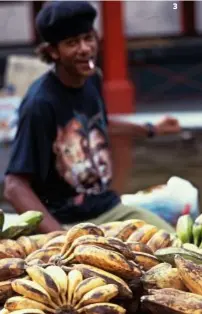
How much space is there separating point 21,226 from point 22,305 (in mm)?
782

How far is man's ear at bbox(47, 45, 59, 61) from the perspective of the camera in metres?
4.59

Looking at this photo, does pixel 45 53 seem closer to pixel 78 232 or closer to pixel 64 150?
pixel 64 150

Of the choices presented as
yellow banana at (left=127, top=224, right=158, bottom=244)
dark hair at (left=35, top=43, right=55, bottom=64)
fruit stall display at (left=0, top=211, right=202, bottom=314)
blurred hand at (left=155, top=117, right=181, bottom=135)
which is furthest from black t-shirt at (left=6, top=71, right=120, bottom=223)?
fruit stall display at (left=0, top=211, right=202, bottom=314)

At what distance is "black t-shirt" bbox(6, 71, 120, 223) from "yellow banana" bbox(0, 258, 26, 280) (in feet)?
4.69

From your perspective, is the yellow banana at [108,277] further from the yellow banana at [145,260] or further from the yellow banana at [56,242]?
the yellow banana at [56,242]

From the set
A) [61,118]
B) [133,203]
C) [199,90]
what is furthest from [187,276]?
[199,90]

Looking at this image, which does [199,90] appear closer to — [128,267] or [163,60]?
[163,60]

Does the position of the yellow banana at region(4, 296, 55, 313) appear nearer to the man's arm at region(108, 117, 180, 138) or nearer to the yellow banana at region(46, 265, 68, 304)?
the yellow banana at region(46, 265, 68, 304)

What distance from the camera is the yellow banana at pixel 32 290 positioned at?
8.63 ft

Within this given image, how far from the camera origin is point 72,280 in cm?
268

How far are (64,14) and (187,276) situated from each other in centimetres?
200

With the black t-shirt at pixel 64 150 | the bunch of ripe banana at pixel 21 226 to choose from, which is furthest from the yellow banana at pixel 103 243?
the black t-shirt at pixel 64 150

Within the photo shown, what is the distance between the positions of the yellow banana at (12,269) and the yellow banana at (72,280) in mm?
210

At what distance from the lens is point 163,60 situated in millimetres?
14609
